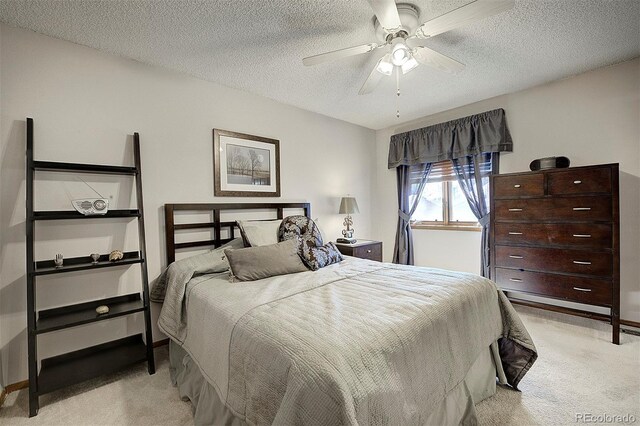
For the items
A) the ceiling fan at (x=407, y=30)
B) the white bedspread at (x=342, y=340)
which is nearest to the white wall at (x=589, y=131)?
the ceiling fan at (x=407, y=30)

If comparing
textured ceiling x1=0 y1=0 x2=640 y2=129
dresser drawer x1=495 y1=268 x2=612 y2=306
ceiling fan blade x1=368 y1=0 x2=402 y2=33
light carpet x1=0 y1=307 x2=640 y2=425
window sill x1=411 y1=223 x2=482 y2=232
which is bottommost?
light carpet x1=0 y1=307 x2=640 y2=425

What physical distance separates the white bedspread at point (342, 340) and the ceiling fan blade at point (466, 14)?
4.91 ft

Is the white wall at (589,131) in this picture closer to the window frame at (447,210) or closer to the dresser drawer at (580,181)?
the window frame at (447,210)

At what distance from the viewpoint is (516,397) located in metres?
1.75

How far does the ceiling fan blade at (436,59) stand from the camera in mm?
1896

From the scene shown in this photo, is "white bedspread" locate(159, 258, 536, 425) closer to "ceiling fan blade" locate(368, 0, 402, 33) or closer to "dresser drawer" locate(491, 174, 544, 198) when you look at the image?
"dresser drawer" locate(491, 174, 544, 198)

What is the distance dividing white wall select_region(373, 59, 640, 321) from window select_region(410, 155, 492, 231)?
0.19 m

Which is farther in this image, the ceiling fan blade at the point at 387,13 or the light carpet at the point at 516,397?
the light carpet at the point at 516,397

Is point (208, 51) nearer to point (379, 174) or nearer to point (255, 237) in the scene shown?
point (255, 237)

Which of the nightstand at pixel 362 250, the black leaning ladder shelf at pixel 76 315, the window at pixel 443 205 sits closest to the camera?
the black leaning ladder shelf at pixel 76 315

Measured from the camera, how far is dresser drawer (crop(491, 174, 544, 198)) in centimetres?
272

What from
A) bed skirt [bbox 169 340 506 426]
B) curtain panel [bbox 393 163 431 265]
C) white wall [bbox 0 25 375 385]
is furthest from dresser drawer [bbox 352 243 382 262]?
bed skirt [bbox 169 340 506 426]

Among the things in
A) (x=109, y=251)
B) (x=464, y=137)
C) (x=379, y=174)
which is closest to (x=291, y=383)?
(x=109, y=251)

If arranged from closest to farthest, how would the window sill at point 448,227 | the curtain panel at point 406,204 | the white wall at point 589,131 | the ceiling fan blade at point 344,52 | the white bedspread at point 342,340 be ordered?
the white bedspread at point 342,340
the ceiling fan blade at point 344,52
the white wall at point 589,131
the window sill at point 448,227
the curtain panel at point 406,204
